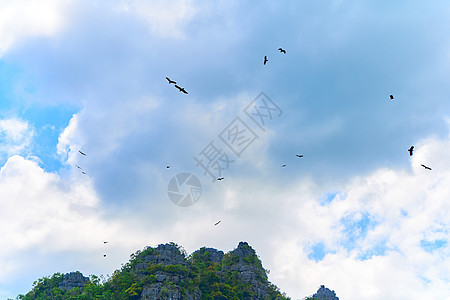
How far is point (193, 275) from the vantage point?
8450 cm

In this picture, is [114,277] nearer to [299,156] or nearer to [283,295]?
[283,295]

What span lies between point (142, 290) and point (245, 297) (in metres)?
23.5

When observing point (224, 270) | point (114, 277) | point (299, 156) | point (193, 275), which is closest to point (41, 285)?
point (114, 277)

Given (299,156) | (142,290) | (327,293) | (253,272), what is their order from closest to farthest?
(299,156)
(142,290)
(253,272)
(327,293)

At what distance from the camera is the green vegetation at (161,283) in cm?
7744

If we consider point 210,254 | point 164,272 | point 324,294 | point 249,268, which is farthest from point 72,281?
point 324,294

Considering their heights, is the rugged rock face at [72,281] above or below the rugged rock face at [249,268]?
above

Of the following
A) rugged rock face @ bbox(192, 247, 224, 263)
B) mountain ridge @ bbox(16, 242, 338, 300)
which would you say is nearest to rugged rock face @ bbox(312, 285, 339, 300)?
mountain ridge @ bbox(16, 242, 338, 300)

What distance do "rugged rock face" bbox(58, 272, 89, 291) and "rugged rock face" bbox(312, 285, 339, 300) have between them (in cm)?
6704

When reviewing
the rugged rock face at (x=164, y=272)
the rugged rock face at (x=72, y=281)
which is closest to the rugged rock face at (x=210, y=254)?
the rugged rock face at (x=164, y=272)

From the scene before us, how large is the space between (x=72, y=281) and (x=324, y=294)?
7232cm

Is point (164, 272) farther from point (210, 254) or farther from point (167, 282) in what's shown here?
point (210, 254)

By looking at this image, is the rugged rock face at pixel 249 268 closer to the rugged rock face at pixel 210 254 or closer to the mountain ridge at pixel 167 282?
the mountain ridge at pixel 167 282

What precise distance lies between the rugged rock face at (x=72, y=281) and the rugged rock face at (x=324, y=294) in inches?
2640
